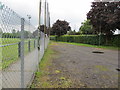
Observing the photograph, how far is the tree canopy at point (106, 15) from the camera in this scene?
13.2m

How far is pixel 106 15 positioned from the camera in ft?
46.8

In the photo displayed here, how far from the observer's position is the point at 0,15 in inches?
44.9

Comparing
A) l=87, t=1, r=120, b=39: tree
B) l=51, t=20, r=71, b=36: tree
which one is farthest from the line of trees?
l=51, t=20, r=71, b=36: tree

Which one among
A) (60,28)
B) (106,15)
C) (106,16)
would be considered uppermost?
(60,28)

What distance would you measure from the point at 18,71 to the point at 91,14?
1623cm

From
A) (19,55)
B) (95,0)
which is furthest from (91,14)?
(19,55)

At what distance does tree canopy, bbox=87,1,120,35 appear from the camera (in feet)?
43.4

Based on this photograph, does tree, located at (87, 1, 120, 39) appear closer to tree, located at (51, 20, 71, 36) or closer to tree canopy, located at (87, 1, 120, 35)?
tree canopy, located at (87, 1, 120, 35)

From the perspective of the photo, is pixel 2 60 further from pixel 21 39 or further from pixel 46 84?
pixel 46 84

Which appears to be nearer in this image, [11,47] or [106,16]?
[11,47]

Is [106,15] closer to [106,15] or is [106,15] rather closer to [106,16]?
[106,15]

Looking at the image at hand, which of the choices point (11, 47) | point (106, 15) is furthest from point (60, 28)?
point (11, 47)

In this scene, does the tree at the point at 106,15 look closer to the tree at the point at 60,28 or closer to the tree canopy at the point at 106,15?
the tree canopy at the point at 106,15

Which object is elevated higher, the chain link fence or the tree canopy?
the tree canopy
